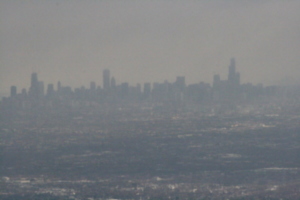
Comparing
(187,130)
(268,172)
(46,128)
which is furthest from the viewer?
(46,128)

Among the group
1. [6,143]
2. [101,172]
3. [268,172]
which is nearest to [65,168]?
[101,172]

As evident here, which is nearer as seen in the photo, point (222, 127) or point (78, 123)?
point (222, 127)

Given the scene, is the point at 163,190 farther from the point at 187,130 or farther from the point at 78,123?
the point at 78,123

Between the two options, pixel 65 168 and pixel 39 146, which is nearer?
pixel 65 168

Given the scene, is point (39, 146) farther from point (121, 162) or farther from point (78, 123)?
point (78, 123)

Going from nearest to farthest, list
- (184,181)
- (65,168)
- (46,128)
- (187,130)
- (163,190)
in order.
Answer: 1. (163,190)
2. (184,181)
3. (65,168)
4. (187,130)
5. (46,128)

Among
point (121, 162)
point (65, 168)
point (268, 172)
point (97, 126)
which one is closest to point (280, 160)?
point (268, 172)
